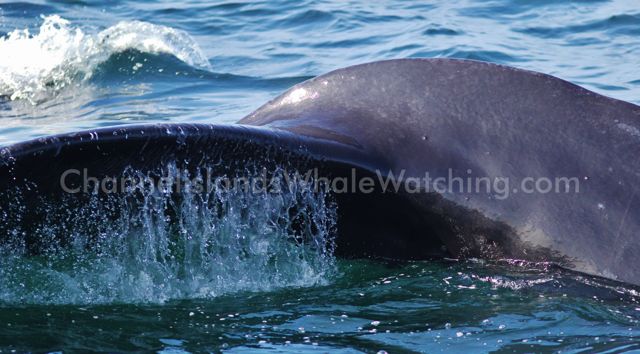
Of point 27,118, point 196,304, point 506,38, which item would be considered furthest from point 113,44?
point 196,304

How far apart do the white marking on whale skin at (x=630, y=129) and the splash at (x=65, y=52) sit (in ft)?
27.4

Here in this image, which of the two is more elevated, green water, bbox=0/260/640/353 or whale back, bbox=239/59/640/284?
whale back, bbox=239/59/640/284

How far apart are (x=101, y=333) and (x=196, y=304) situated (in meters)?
0.61

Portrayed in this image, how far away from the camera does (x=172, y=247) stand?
202 inches

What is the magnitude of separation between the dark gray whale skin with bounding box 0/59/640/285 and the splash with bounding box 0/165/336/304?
0.67ft

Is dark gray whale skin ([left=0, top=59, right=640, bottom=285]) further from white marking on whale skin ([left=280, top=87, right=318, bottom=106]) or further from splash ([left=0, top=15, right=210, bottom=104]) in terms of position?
splash ([left=0, top=15, right=210, bottom=104])

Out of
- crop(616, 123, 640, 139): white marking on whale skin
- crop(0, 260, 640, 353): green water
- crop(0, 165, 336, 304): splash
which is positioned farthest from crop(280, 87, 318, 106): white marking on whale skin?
crop(616, 123, 640, 139): white marking on whale skin

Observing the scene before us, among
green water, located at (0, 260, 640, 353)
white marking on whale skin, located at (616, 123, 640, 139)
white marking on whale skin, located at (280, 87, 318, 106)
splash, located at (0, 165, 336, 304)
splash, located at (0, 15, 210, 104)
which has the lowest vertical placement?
green water, located at (0, 260, 640, 353)

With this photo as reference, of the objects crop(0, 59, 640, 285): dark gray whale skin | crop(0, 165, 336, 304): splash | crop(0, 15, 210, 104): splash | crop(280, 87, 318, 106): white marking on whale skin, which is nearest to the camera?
crop(0, 165, 336, 304): splash

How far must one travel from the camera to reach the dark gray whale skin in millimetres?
4840

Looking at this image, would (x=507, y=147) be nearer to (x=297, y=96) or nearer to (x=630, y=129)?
(x=630, y=129)

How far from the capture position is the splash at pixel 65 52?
42.1ft

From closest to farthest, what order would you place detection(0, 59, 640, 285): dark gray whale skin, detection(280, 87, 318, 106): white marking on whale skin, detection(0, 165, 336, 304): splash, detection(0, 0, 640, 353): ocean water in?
detection(0, 165, 336, 304): splash → detection(0, 0, 640, 353): ocean water → detection(0, 59, 640, 285): dark gray whale skin → detection(280, 87, 318, 106): white marking on whale skin

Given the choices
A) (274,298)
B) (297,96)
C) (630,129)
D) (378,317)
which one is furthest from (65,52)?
(630,129)
